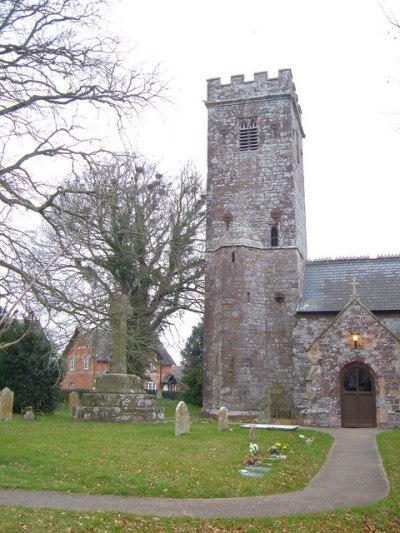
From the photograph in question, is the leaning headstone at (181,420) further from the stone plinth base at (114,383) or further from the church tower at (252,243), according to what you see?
the church tower at (252,243)

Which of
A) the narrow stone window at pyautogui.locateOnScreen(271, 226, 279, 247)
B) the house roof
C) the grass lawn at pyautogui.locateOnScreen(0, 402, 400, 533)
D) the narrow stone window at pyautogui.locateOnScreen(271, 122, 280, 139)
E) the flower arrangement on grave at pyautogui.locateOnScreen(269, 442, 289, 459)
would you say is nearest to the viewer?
the grass lawn at pyautogui.locateOnScreen(0, 402, 400, 533)

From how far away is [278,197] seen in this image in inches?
1013

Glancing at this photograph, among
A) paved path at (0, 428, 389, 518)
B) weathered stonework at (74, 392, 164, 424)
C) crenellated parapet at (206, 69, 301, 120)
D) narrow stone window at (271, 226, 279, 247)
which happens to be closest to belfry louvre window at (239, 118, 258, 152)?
crenellated parapet at (206, 69, 301, 120)

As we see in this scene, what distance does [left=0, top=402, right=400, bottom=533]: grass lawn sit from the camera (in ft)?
23.0

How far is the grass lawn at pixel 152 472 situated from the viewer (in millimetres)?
7012

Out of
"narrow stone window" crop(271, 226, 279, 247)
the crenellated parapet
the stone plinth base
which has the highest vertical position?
the crenellated parapet

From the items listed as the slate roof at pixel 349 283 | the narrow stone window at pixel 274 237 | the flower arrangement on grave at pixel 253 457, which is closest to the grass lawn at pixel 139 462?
the flower arrangement on grave at pixel 253 457

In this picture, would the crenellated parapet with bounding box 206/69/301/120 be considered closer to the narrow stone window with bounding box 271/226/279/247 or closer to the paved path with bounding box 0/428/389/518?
the narrow stone window with bounding box 271/226/279/247

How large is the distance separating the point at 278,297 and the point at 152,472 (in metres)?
15.7

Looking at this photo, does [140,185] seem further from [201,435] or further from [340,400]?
[201,435]

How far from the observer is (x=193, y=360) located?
1505 inches

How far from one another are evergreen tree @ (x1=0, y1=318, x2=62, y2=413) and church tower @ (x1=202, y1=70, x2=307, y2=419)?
22.1 feet

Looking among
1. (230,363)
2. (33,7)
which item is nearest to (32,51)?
(33,7)

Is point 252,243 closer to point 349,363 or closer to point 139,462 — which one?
point 349,363
